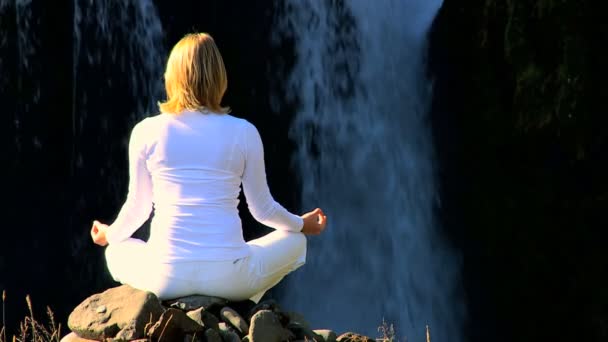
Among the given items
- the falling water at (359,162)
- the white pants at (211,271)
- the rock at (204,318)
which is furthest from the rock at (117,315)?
the falling water at (359,162)

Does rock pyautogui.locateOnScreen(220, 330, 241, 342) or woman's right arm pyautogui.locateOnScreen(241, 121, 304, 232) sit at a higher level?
woman's right arm pyautogui.locateOnScreen(241, 121, 304, 232)

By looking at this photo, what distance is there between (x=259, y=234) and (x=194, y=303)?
21.6 ft

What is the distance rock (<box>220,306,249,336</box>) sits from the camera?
4516mm

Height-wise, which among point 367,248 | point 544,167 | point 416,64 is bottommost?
point 367,248

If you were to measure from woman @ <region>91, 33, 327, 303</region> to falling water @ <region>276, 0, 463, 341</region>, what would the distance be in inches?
240

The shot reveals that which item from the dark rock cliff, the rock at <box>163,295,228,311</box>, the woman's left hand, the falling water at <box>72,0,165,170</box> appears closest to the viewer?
the rock at <box>163,295,228,311</box>

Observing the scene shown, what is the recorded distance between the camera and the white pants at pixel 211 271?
4.72 metres

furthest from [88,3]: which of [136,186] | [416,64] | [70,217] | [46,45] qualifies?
[136,186]

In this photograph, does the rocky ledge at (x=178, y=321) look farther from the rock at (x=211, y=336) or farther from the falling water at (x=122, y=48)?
the falling water at (x=122, y=48)

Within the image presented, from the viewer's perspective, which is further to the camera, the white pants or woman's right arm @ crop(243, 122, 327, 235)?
woman's right arm @ crop(243, 122, 327, 235)

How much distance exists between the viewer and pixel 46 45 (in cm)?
1160

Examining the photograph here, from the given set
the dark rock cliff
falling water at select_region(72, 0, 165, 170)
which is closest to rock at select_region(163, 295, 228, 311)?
the dark rock cliff

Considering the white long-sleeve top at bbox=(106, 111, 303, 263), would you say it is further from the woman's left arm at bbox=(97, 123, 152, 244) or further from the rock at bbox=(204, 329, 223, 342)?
the rock at bbox=(204, 329, 223, 342)

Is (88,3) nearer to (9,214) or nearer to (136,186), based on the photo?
(9,214)
